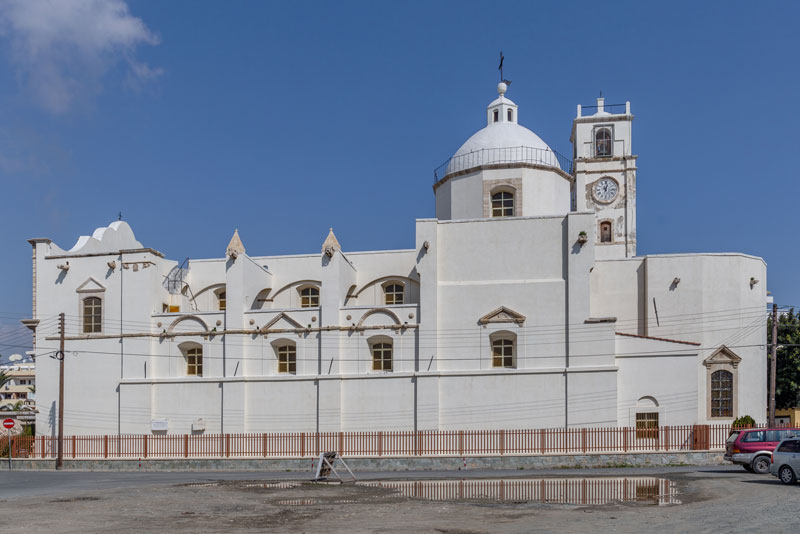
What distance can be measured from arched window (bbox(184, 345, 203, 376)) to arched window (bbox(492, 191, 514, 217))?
14479mm

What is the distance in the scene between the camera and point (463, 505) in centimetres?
1803

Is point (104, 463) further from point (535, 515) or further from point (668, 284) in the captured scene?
point (668, 284)

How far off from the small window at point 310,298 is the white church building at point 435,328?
6 cm

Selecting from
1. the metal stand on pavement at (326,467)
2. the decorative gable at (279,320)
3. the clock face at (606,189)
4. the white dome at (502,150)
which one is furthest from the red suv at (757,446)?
the clock face at (606,189)

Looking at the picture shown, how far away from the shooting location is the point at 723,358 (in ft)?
113

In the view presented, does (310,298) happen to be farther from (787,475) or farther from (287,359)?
(787,475)

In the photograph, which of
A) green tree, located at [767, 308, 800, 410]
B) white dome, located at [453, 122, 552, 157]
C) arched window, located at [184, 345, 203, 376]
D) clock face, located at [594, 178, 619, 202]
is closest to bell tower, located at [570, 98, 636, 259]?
clock face, located at [594, 178, 619, 202]

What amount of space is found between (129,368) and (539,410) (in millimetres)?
17872

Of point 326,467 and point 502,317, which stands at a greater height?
point 502,317

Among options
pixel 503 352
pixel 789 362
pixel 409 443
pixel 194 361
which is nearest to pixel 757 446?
pixel 503 352

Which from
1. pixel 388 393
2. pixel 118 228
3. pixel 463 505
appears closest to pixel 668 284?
pixel 388 393

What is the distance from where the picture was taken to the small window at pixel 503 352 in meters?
34.2

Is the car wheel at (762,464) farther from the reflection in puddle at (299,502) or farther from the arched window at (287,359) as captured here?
the arched window at (287,359)

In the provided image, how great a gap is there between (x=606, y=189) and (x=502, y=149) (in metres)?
18.8
